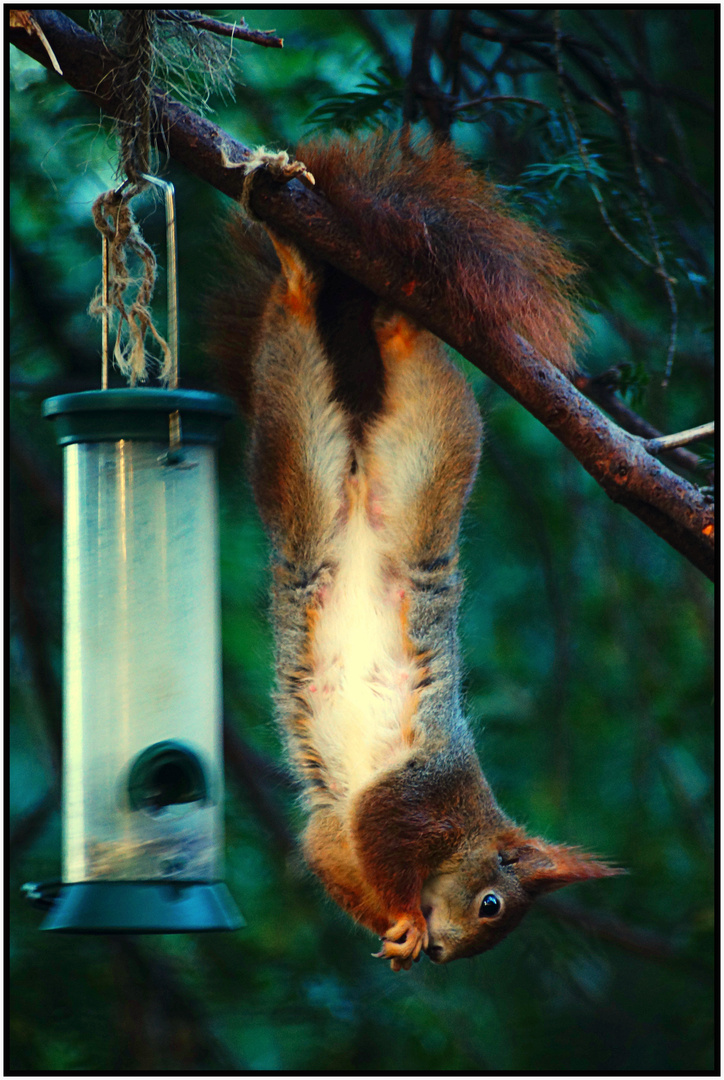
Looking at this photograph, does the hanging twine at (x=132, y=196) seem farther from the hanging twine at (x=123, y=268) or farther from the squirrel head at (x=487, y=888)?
the squirrel head at (x=487, y=888)

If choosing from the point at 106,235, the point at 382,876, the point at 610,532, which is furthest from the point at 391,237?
the point at 610,532

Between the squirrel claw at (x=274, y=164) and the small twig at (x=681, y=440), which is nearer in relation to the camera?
the squirrel claw at (x=274, y=164)

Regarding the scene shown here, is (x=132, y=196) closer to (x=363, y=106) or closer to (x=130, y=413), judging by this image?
A: (x=130, y=413)

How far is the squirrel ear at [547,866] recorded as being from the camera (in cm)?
259

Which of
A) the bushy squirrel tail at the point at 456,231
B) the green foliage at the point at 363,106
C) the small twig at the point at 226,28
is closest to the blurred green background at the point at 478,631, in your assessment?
the green foliage at the point at 363,106

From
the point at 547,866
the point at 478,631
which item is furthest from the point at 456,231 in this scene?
the point at 478,631

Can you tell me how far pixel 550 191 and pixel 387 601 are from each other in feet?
3.49

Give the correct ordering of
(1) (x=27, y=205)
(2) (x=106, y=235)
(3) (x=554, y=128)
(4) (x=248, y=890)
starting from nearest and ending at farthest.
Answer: (2) (x=106, y=235) → (3) (x=554, y=128) → (1) (x=27, y=205) → (4) (x=248, y=890)

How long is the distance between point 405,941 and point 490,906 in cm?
27

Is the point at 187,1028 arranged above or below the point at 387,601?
below

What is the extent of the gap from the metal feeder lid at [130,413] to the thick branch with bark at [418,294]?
1.29 feet

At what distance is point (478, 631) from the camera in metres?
3.76

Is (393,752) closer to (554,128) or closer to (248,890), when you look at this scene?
(248,890)

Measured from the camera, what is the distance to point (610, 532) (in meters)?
3.60
